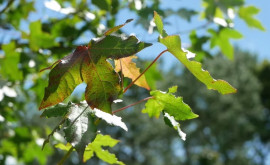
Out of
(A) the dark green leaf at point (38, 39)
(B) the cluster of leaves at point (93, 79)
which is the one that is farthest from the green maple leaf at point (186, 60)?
(A) the dark green leaf at point (38, 39)

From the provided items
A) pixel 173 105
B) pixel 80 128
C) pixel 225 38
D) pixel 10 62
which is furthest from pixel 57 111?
pixel 225 38

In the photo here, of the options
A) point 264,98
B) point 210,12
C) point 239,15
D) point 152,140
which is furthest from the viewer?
point 264,98

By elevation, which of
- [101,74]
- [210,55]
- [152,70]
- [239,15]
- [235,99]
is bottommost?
[235,99]

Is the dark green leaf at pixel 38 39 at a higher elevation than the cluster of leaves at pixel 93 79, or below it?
below

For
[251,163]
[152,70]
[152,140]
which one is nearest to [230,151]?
[251,163]

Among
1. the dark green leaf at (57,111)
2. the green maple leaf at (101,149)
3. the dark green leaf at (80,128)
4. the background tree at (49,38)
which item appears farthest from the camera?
the background tree at (49,38)

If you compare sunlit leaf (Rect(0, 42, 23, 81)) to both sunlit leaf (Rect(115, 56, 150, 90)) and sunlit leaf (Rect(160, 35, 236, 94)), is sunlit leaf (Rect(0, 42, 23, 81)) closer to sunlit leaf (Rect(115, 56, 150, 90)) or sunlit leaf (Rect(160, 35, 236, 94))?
sunlit leaf (Rect(115, 56, 150, 90))

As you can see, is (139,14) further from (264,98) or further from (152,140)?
(264,98)

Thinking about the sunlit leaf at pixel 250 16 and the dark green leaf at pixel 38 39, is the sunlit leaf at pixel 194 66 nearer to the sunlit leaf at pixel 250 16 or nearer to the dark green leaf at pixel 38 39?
the dark green leaf at pixel 38 39

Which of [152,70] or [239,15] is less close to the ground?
[239,15]
